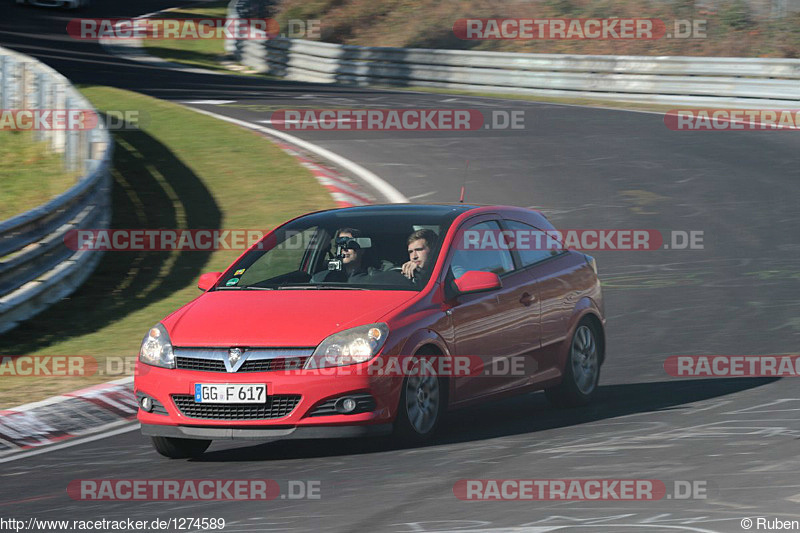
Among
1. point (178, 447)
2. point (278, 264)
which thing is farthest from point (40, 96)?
point (178, 447)

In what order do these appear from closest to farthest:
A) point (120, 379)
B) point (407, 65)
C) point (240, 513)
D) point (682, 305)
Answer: point (240, 513), point (120, 379), point (682, 305), point (407, 65)

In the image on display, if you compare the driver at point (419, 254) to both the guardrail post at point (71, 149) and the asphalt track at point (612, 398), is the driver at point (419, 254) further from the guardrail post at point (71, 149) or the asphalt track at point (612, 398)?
the guardrail post at point (71, 149)

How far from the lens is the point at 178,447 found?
8320 mm

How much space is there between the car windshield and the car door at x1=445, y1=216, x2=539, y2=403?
8.8 inches

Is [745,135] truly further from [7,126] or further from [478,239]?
[478,239]

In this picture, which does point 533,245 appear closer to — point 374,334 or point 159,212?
point 374,334

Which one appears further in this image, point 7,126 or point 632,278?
point 7,126

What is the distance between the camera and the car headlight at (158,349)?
8148 millimetres

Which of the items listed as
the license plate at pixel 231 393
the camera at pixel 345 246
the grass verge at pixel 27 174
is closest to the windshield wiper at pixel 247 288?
the camera at pixel 345 246

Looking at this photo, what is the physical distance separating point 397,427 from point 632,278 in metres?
6.94

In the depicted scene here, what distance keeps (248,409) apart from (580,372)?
3.07m

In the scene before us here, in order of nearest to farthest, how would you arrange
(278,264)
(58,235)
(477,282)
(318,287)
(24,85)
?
(477,282) → (318,287) → (278,264) → (58,235) → (24,85)

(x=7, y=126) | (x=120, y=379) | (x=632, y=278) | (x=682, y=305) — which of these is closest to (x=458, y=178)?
(x=632, y=278)

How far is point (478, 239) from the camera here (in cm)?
932
